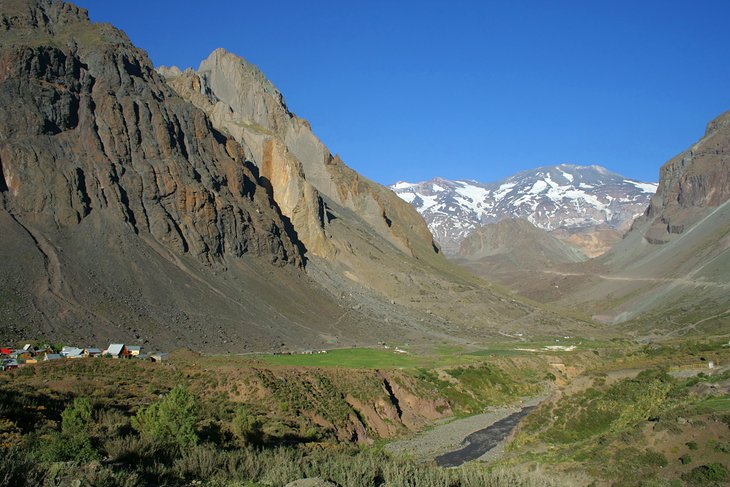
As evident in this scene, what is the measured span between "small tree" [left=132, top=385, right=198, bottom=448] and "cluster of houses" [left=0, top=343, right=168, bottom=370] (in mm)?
22984

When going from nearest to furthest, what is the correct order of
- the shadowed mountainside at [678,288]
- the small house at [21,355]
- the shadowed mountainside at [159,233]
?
the small house at [21,355]
the shadowed mountainside at [159,233]
the shadowed mountainside at [678,288]

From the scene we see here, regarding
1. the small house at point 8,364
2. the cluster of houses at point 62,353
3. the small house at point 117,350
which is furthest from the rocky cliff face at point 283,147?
the small house at point 8,364

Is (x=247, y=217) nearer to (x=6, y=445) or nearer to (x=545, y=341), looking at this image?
(x=545, y=341)

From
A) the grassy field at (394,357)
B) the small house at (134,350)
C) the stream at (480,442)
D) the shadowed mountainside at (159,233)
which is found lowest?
the stream at (480,442)

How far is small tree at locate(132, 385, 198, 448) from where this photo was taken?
23188 millimetres

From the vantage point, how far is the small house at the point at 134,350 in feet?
195

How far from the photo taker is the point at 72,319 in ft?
219

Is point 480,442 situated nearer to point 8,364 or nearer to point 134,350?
point 8,364

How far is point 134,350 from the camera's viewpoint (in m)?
61.6

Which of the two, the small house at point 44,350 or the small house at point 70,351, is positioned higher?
the small house at point 44,350

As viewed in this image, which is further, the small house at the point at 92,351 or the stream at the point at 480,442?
the small house at the point at 92,351

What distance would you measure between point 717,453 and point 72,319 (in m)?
61.9

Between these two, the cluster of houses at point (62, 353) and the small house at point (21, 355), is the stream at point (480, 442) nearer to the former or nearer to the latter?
the cluster of houses at point (62, 353)

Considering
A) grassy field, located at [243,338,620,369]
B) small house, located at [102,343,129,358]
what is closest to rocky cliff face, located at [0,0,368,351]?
small house, located at [102,343,129,358]
